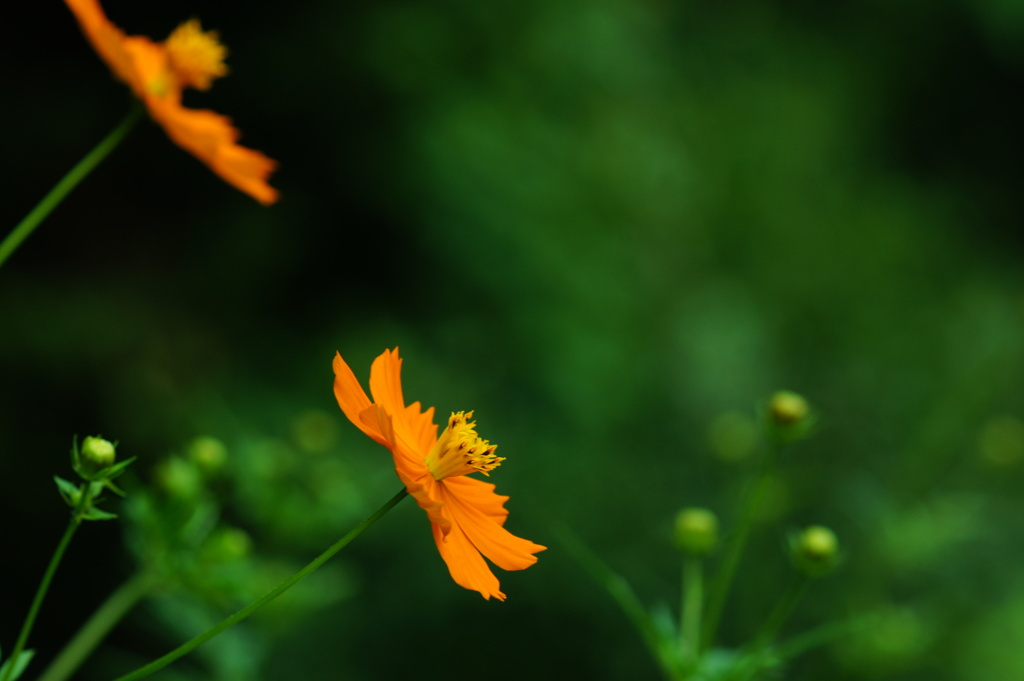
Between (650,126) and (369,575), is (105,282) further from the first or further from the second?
(650,126)

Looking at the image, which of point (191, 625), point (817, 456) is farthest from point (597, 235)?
point (191, 625)

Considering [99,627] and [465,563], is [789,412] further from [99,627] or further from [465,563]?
[99,627]

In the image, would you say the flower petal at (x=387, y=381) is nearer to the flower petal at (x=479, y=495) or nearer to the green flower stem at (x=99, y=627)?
the flower petal at (x=479, y=495)

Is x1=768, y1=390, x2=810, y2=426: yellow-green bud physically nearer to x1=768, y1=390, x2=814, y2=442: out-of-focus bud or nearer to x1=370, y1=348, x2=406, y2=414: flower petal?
x1=768, y1=390, x2=814, y2=442: out-of-focus bud

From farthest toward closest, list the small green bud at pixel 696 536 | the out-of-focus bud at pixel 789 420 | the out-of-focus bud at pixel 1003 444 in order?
the out-of-focus bud at pixel 1003 444 → the small green bud at pixel 696 536 → the out-of-focus bud at pixel 789 420

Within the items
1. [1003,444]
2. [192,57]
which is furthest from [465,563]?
[1003,444]

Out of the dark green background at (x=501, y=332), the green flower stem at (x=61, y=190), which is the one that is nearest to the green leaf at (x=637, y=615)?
the green flower stem at (x=61, y=190)

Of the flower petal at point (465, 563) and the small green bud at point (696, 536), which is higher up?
the small green bud at point (696, 536)
